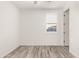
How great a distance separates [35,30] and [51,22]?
1241mm

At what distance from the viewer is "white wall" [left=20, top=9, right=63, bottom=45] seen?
8773 mm

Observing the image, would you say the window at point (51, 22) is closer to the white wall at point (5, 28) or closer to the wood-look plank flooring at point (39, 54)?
the wood-look plank flooring at point (39, 54)

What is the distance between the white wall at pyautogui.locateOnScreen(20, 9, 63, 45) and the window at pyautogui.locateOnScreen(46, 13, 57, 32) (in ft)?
0.72

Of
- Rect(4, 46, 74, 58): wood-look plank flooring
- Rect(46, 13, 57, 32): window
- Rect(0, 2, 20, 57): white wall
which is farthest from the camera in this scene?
Rect(46, 13, 57, 32): window

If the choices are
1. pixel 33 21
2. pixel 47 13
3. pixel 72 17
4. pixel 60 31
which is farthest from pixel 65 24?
pixel 72 17

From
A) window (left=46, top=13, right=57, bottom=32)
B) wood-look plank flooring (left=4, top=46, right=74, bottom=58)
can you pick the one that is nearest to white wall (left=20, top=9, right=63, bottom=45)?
window (left=46, top=13, right=57, bottom=32)

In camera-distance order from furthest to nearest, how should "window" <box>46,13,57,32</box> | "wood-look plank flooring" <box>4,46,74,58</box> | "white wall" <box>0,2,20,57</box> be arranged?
"window" <box>46,13,57,32</box>
"wood-look plank flooring" <box>4,46,74,58</box>
"white wall" <box>0,2,20,57</box>

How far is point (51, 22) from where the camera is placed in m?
8.71

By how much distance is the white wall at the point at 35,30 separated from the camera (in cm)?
877

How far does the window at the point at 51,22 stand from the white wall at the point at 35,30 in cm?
22

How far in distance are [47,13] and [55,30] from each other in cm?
130

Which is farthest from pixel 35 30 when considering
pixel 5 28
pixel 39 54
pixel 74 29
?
pixel 74 29

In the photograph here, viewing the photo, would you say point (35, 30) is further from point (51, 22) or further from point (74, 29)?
point (74, 29)

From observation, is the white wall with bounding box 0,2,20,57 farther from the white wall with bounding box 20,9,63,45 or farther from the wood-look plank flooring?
the white wall with bounding box 20,9,63,45
